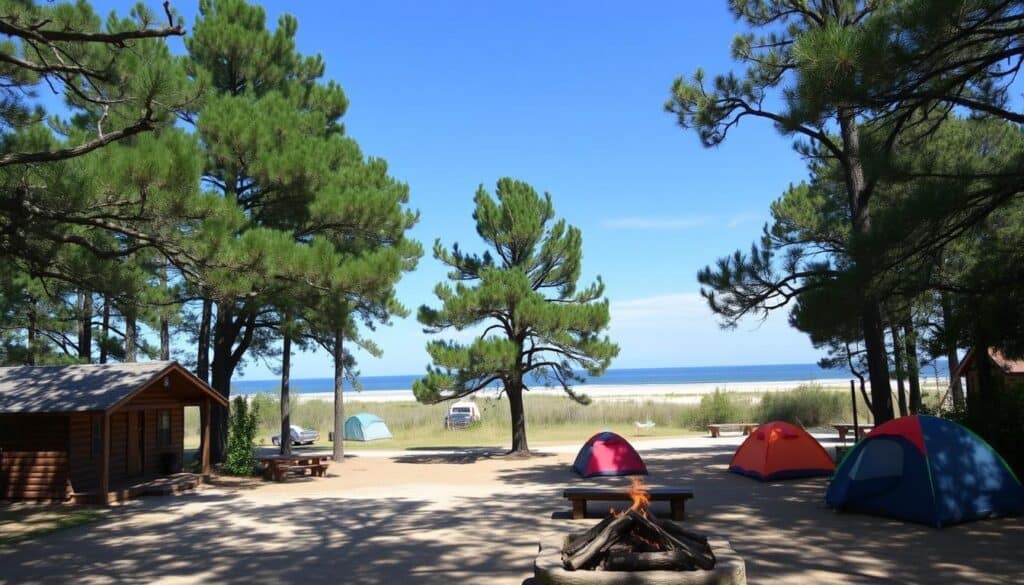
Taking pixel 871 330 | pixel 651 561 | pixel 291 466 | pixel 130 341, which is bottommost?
pixel 291 466

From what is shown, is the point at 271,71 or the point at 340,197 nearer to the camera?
the point at 340,197

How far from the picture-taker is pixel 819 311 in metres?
8.90

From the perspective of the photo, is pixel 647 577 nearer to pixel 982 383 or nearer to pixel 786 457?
pixel 982 383

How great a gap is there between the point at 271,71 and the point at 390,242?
523 cm

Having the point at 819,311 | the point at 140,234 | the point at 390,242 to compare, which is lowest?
the point at 819,311

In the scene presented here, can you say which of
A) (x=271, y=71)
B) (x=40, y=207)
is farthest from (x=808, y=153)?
(x=40, y=207)

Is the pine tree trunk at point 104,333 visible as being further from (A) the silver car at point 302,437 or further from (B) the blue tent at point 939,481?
(B) the blue tent at point 939,481

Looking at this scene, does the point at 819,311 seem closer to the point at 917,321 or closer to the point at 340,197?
the point at 917,321

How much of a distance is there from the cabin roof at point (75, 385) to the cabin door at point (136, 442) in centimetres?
116

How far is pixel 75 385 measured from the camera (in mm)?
14367

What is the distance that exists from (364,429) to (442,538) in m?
23.0

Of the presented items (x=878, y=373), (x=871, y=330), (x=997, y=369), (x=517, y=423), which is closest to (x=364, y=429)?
(x=517, y=423)

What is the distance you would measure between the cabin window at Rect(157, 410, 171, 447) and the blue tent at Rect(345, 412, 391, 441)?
552 inches

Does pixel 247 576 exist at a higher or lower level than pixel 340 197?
lower
